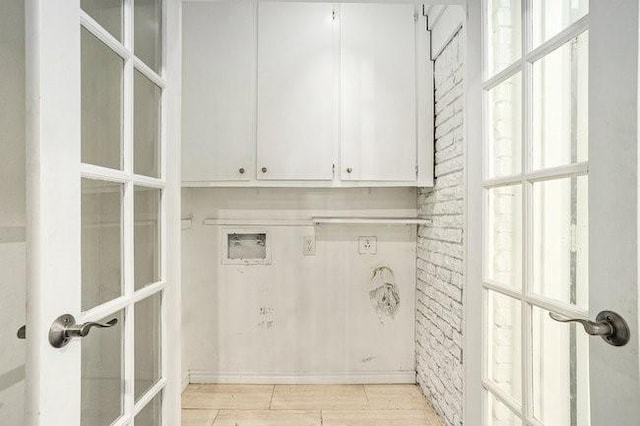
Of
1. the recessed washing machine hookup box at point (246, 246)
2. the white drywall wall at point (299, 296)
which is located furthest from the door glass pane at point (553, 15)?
the recessed washing machine hookup box at point (246, 246)

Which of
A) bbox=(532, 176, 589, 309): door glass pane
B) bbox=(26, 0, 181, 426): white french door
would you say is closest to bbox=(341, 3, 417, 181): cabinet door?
bbox=(26, 0, 181, 426): white french door

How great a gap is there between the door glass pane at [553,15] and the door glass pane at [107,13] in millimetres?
1140

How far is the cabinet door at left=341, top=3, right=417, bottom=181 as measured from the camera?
2240 millimetres

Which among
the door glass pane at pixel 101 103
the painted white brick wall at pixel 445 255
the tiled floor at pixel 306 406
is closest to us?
the door glass pane at pixel 101 103

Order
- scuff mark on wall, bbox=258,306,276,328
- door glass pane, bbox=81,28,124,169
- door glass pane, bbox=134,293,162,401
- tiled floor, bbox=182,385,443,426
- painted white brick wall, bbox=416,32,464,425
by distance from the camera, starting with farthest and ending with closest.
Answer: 1. scuff mark on wall, bbox=258,306,276,328
2. tiled floor, bbox=182,385,443,426
3. painted white brick wall, bbox=416,32,464,425
4. door glass pane, bbox=134,293,162,401
5. door glass pane, bbox=81,28,124,169

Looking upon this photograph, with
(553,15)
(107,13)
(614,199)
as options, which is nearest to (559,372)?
(614,199)

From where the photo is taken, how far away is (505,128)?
121 cm

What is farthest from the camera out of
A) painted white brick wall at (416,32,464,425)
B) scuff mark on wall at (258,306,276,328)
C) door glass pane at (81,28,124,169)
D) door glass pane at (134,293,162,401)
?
scuff mark on wall at (258,306,276,328)

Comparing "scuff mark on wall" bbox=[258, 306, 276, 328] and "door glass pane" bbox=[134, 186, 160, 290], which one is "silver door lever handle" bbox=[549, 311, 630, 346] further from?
"scuff mark on wall" bbox=[258, 306, 276, 328]

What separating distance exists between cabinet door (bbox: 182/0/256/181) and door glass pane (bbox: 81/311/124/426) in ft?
4.56

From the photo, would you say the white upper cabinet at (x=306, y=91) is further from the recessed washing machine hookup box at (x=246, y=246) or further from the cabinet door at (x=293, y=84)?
the recessed washing machine hookup box at (x=246, y=246)

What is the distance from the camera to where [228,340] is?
2.50 m

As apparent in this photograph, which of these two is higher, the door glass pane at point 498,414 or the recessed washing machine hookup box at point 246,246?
the recessed washing machine hookup box at point 246,246

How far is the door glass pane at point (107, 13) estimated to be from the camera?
0.88 m
